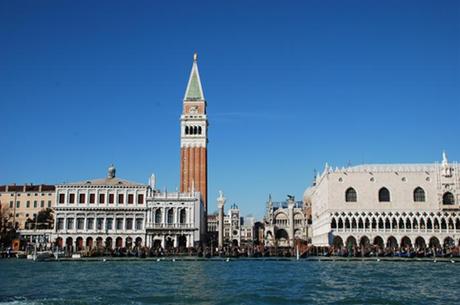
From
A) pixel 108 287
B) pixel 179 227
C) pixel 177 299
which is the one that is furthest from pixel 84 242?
pixel 177 299

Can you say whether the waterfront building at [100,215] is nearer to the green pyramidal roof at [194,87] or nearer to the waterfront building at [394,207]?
the waterfront building at [394,207]

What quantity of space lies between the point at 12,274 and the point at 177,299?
16408mm

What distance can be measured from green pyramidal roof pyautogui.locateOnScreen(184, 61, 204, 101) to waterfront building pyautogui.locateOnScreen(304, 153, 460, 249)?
28207mm

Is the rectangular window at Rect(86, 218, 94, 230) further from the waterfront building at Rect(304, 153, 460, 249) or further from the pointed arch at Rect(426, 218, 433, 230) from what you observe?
the pointed arch at Rect(426, 218, 433, 230)

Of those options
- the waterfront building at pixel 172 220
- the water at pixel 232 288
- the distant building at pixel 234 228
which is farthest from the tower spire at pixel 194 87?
the water at pixel 232 288

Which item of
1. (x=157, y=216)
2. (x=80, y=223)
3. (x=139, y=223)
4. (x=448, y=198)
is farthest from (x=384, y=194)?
(x=80, y=223)

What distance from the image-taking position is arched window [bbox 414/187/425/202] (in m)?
60.5

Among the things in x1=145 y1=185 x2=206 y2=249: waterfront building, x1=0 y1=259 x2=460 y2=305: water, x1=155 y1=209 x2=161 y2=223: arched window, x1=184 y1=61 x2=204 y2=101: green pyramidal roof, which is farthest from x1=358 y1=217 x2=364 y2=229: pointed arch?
x1=184 y1=61 x2=204 y2=101: green pyramidal roof

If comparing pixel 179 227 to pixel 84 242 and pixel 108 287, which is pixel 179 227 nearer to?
pixel 84 242

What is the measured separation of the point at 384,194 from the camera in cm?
6150

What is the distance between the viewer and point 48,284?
26.6 meters

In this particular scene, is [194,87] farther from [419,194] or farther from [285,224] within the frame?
[419,194]

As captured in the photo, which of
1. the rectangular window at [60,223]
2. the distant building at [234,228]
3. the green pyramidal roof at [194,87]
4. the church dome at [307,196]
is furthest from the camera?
the distant building at [234,228]

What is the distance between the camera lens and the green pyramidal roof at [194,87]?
274 ft
